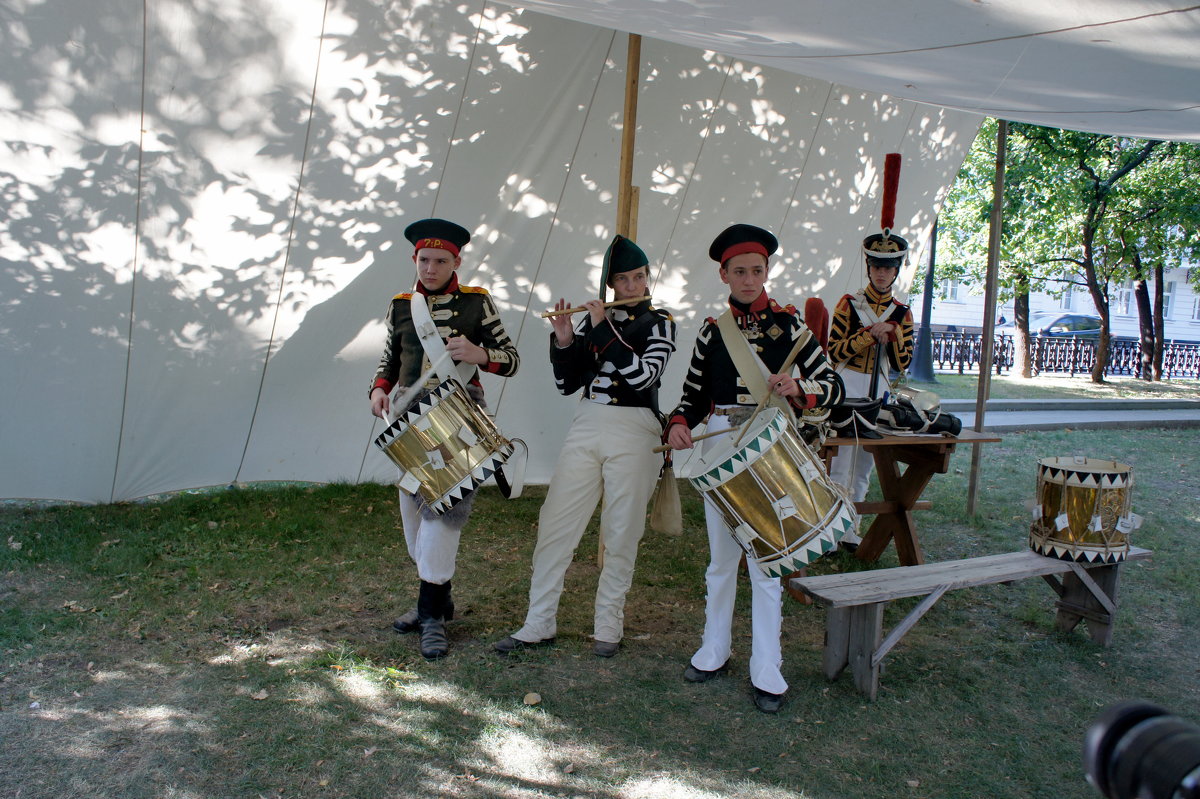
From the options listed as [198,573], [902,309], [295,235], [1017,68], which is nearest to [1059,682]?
[902,309]

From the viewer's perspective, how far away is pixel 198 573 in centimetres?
436

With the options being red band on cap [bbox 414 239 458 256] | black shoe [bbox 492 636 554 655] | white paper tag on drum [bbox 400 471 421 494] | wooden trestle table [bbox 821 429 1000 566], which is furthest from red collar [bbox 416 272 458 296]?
wooden trestle table [bbox 821 429 1000 566]

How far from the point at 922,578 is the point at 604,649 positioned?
1.31 meters

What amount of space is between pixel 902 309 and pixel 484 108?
257 centimetres

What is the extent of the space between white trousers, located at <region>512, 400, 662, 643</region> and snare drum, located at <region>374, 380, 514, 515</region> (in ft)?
1.23

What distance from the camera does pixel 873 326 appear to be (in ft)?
16.1

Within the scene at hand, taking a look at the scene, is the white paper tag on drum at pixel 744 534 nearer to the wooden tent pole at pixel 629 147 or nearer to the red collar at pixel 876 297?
the wooden tent pole at pixel 629 147

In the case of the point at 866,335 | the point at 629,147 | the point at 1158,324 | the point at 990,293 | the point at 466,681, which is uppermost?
the point at 1158,324

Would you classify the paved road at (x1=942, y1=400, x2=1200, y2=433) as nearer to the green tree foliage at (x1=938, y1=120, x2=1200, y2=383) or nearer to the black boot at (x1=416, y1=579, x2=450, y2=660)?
the green tree foliage at (x1=938, y1=120, x2=1200, y2=383)

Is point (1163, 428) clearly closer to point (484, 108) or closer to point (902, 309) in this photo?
point (902, 309)

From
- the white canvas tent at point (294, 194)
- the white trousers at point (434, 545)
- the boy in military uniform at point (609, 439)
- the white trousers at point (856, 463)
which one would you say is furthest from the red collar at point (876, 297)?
the white trousers at point (434, 545)

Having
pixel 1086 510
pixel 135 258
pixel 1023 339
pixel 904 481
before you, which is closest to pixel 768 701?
pixel 1086 510

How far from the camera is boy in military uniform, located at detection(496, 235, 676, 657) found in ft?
11.2

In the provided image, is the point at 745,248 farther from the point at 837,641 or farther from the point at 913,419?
the point at 913,419
